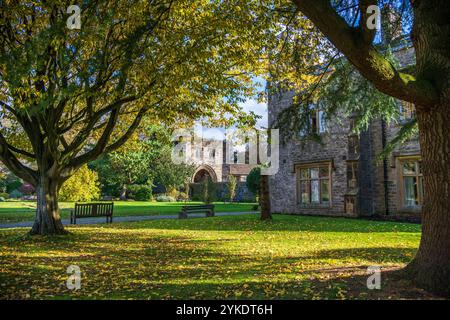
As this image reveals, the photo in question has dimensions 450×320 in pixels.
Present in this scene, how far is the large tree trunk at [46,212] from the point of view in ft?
35.9

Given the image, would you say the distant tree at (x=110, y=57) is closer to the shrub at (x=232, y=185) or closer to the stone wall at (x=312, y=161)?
the stone wall at (x=312, y=161)

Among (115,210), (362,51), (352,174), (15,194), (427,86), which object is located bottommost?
(115,210)

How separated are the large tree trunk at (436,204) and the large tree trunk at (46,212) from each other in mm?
9889

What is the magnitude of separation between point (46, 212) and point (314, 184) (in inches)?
562

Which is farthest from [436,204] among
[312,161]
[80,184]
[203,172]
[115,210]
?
[203,172]

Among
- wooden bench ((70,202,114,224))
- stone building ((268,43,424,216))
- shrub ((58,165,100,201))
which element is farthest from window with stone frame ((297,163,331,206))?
shrub ((58,165,100,201))

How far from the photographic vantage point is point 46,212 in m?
11.0

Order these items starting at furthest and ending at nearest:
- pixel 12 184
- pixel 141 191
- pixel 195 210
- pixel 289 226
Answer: pixel 12 184
pixel 141 191
pixel 195 210
pixel 289 226

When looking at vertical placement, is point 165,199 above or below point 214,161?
below

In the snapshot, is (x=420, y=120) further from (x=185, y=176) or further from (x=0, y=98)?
(x=185, y=176)

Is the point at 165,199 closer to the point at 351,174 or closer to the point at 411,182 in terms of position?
the point at 351,174

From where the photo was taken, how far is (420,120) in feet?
17.1

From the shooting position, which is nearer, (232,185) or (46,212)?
(46,212)

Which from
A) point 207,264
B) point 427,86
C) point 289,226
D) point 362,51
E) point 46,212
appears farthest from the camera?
point 289,226
